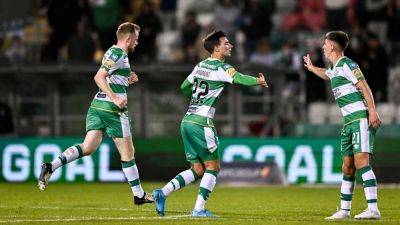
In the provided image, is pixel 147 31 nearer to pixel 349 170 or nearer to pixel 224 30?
pixel 224 30

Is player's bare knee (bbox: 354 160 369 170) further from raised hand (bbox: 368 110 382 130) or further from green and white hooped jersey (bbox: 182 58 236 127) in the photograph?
green and white hooped jersey (bbox: 182 58 236 127)

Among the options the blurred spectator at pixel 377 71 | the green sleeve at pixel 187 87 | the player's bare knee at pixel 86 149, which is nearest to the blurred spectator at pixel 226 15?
the blurred spectator at pixel 377 71

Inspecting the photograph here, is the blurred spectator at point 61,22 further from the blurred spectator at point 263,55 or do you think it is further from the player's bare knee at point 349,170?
the player's bare knee at point 349,170

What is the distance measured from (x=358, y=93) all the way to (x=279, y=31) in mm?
13753

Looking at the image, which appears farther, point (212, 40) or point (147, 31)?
point (147, 31)

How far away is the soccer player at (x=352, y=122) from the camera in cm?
1298

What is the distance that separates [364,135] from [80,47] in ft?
45.6

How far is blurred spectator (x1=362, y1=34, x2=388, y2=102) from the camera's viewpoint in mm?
24156

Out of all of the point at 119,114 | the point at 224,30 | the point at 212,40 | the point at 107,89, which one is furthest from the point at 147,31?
the point at 212,40

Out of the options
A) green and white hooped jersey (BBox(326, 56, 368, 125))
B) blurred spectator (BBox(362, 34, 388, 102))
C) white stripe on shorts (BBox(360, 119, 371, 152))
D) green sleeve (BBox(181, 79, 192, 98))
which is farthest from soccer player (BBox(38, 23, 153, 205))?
blurred spectator (BBox(362, 34, 388, 102))

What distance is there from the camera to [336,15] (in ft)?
85.9

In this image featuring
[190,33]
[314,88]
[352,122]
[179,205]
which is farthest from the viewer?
[190,33]

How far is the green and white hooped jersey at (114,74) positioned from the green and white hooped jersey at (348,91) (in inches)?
116

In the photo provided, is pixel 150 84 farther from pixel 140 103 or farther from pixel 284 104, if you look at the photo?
pixel 284 104
